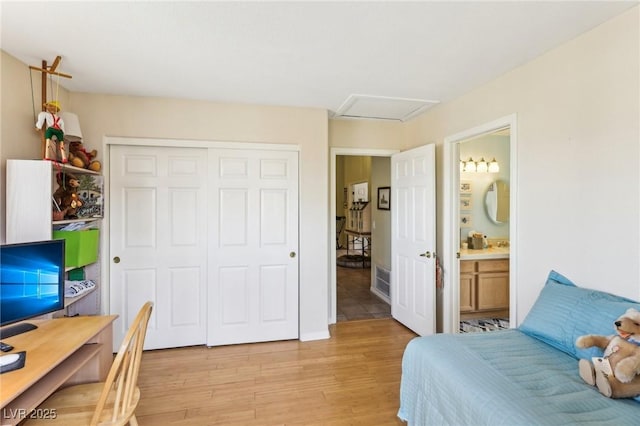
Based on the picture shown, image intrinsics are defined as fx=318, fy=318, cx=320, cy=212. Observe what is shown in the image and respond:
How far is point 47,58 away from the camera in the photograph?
7.29ft

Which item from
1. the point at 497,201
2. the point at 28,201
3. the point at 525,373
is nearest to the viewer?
the point at 525,373

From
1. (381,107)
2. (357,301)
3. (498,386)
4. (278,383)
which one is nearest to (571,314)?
(498,386)

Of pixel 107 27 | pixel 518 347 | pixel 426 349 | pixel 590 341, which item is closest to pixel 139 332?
pixel 426 349

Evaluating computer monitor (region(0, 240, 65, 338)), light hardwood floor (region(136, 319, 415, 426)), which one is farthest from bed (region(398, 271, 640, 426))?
computer monitor (region(0, 240, 65, 338))

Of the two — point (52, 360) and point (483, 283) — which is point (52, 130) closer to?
point (52, 360)

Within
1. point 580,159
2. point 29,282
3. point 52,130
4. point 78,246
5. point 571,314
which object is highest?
point 52,130

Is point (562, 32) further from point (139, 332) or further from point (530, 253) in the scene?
point (139, 332)

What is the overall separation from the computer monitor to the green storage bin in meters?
0.63

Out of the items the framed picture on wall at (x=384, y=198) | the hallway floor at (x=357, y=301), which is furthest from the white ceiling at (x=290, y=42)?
the hallway floor at (x=357, y=301)

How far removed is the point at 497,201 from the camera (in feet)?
13.6

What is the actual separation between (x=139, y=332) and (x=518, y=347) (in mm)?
2011

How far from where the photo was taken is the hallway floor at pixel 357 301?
408 cm

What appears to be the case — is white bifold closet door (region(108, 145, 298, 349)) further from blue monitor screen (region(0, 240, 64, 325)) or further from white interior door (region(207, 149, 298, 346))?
blue monitor screen (region(0, 240, 64, 325))

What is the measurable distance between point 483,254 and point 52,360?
380 centimetres
